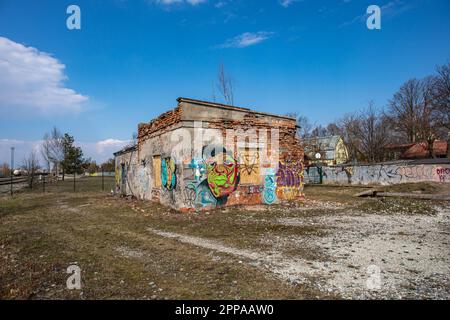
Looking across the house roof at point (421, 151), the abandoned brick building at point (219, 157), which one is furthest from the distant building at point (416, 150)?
the abandoned brick building at point (219, 157)

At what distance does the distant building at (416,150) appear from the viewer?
3331 centimetres

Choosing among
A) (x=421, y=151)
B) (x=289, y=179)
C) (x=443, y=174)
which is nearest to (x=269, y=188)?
(x=289, y=179)

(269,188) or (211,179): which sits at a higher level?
(211,179)

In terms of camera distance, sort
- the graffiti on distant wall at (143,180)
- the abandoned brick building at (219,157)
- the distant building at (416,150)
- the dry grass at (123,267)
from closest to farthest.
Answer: the dry grass at (123,267) < the abandoned brick building at (219,157) < the graffiti on distant wall at (143,180) < the distant building at (416,150)

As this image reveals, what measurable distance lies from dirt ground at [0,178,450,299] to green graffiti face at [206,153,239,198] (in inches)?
54.6

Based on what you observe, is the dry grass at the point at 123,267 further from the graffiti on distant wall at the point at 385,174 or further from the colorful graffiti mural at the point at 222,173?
the graffiti on distant wall at the point at 385,174

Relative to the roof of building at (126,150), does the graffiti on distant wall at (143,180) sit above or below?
below

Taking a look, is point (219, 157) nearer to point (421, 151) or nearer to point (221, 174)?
point (221, 174)

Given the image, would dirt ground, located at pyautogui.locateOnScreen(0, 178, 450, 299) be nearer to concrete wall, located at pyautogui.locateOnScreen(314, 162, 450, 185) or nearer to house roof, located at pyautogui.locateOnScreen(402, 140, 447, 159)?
concrete wall, located at pyautogui.locateOnScreen(314, 162, 450, 185)

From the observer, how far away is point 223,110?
10797 millimetres

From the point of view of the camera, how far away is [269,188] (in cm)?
1180

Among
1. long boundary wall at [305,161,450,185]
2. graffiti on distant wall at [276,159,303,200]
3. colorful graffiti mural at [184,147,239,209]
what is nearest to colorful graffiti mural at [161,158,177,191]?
colorful graffiti mural at [184,147,239,209]

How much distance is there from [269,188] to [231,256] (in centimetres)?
714

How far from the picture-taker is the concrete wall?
1867cm
